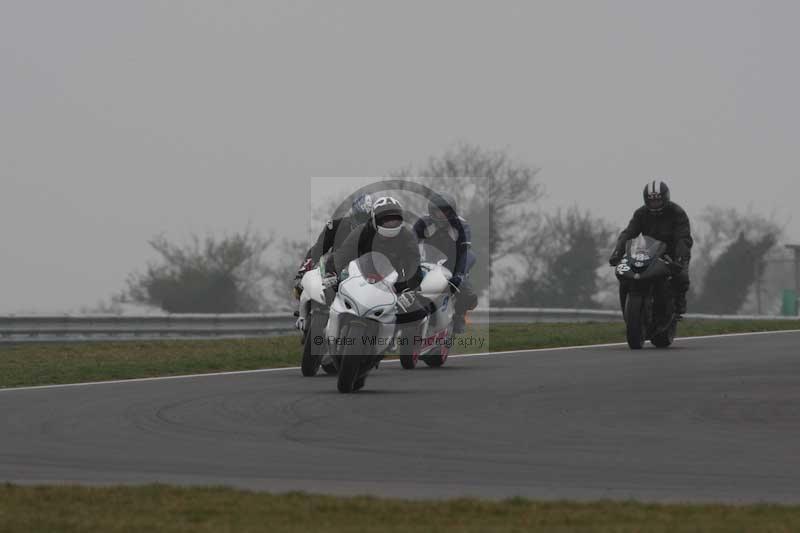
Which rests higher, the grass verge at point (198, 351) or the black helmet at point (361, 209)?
the black helmet at point (361, 209)

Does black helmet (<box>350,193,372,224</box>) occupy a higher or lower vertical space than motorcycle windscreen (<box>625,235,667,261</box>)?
higher

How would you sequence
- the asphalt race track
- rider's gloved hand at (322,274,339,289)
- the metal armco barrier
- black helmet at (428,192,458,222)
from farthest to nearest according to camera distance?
the metal armco barrier → black helmet at (428,192,458,222) → rider's gloved hand at (322,274,339,289) → the asphalt race track

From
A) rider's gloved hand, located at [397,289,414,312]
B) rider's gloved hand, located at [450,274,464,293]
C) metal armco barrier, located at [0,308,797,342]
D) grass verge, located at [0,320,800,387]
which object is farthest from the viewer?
metal armco barrier, located at [0,308,797,342]

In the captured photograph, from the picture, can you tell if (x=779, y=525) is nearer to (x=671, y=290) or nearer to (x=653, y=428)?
(x=653, y=428)

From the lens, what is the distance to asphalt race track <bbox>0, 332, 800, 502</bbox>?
879 centimetres

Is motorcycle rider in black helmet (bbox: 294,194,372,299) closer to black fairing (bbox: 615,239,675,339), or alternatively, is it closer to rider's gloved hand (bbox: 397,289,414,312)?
rider's gloved hand (bbox: 397,289,414,312)

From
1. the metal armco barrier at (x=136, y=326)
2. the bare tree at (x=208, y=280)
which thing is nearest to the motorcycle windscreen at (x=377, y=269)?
the metal armco barrier at (x=136, y=326)

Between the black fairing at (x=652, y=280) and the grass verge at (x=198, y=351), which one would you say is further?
the black fairing at (x=652, y=280)

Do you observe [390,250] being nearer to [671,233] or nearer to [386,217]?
[386,217]

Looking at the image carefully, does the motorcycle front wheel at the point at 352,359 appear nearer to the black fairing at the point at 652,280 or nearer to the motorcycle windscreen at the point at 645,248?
the black fairing at the point at 652,280

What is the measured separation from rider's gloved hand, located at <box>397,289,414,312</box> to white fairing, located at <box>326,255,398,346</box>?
248 mm

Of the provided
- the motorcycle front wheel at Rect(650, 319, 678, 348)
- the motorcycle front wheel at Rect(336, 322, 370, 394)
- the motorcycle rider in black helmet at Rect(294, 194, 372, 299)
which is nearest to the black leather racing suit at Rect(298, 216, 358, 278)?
the motorcycle rider in black helmet at Rect(294, 194, 372, 299)

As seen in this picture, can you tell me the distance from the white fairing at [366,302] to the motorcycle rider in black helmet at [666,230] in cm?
662

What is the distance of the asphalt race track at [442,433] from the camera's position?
28.8 ft
